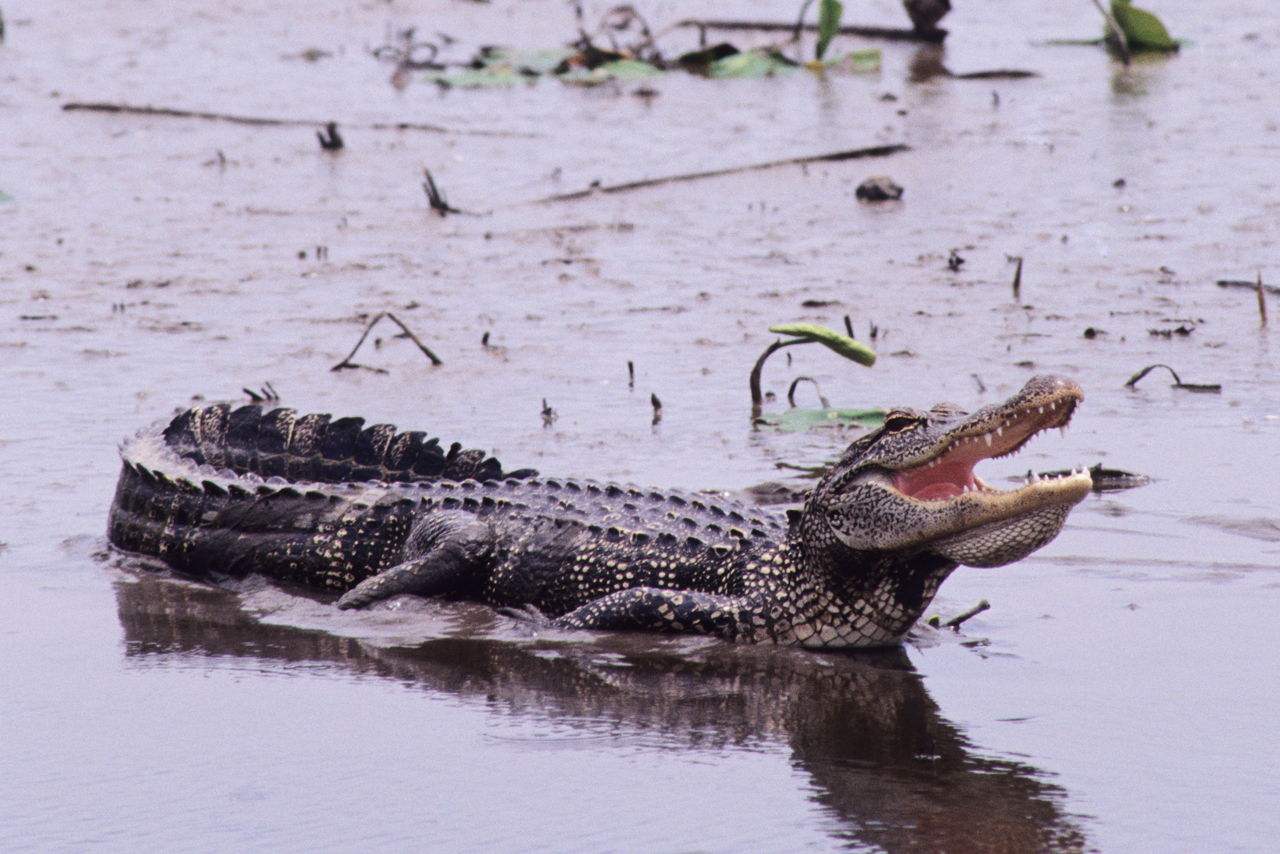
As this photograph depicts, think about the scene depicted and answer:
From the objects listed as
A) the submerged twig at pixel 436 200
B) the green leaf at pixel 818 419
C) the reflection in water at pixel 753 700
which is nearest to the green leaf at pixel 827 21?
the submerged twig at pixel 436 200

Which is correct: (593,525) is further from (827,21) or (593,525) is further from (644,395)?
(827,21)

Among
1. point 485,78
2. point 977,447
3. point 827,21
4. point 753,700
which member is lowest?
point 753,700

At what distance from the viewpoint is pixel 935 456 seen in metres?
4.48

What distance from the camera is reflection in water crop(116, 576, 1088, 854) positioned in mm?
3535

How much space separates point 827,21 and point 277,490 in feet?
28.9

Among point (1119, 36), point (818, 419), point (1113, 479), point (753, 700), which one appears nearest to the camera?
point (753, 700)

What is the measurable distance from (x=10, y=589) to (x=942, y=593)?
2588 millimetres

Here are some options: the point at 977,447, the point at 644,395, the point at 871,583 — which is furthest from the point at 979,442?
the point at 644,395

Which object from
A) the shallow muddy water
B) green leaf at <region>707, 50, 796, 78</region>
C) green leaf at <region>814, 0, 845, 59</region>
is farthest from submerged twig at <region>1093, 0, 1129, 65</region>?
green leaf at <region>707, 50, 796, 78</region>

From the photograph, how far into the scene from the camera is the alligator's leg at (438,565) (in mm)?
5129

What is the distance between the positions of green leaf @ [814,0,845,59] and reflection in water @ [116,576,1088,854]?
885cm

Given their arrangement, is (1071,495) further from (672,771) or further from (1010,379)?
(1010,379)

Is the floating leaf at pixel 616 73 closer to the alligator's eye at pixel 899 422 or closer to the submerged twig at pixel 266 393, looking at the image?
the submerged twig at pixel 266 393

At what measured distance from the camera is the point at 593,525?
16.8 ft
